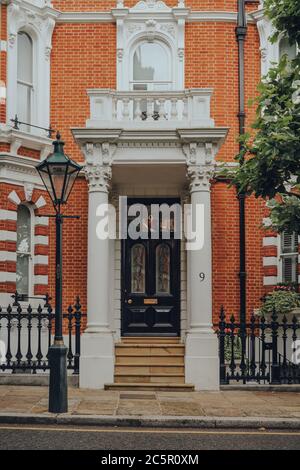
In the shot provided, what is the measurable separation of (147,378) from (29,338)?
242 centimetres

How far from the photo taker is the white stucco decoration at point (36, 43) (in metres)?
15.7

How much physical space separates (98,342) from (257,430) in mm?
4441

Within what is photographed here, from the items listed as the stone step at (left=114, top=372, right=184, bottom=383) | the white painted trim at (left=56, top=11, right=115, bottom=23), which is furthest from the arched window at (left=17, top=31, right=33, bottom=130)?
the stone step at (left=114, top=372, right=184, bottom=383)

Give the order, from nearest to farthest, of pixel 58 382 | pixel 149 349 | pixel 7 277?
pixel 58 382, pixel 149 349, pixel 7 277

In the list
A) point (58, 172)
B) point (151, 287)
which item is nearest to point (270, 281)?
point (151, 287)

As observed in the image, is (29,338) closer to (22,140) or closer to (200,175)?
(22,140)

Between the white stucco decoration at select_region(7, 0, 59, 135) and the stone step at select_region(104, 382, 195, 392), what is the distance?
628 centimetres

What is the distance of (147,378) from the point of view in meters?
13.6

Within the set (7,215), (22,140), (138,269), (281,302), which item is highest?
(22,140)

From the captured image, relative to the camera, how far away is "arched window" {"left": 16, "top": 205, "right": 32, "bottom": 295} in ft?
51.6

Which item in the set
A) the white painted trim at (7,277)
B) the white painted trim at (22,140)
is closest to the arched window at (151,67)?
the white painted trim at (22,140)

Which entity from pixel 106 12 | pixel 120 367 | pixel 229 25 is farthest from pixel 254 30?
pixel 120 367

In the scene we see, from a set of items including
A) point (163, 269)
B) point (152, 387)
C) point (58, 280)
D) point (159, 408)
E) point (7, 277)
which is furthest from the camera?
point (163, 269)

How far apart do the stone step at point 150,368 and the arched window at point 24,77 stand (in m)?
6.15
